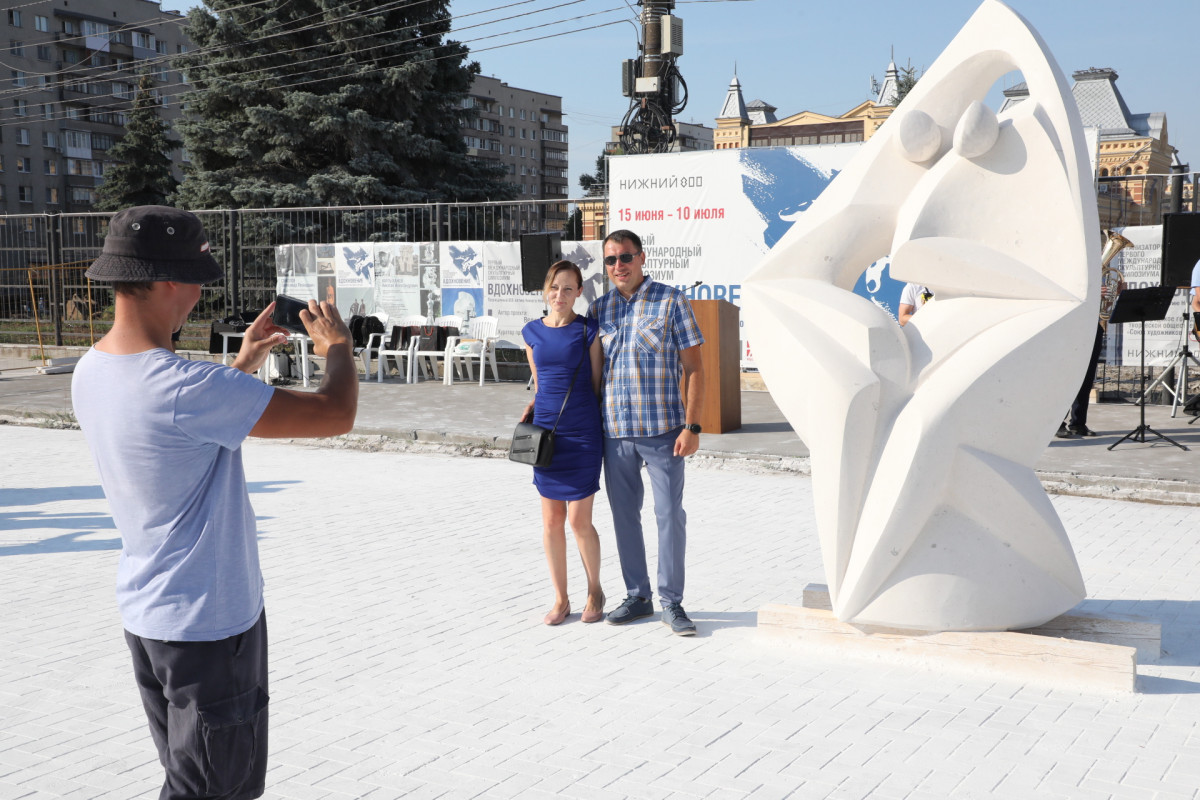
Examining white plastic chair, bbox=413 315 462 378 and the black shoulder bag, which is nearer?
the black shoulder bag

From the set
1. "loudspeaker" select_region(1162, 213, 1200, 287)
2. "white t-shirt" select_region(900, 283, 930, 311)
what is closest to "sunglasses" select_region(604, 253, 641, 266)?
"white t-shirt" select_region(900, 283, 930, 311)

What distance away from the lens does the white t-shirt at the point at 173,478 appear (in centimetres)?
231

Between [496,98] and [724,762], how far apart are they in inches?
3772

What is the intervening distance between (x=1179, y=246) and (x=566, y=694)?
856 cm

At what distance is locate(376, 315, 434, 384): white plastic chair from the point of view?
16.2 meters

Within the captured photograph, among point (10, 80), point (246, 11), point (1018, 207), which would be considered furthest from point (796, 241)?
point (10, 80)

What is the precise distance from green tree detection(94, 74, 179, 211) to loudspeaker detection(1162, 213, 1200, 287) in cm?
3415

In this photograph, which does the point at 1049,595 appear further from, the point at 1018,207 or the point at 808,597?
the point at 1018,207

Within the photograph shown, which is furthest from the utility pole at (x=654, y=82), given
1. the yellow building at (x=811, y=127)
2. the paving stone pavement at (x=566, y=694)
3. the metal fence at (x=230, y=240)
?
the yellow building at (x=811, y=127)

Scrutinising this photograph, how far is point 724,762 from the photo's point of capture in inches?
142

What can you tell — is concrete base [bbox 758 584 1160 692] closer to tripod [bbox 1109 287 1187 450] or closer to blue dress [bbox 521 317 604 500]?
blue dress [bbox 521 317 604 500]

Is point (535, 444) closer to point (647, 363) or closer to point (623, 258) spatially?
point (647, 363)

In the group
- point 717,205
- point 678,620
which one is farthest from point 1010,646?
point 717,205

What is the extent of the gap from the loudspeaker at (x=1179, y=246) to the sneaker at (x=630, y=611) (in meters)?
7.33
